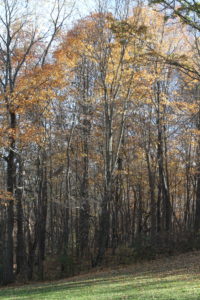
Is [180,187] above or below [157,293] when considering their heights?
above

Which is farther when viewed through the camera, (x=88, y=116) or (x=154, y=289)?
(x=88, y=116)

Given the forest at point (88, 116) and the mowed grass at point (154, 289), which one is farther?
the forest at point (88, 116)

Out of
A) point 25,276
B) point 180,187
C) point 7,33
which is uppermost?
point 7,33

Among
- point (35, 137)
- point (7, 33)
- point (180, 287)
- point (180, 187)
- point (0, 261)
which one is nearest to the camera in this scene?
point (180, 287)

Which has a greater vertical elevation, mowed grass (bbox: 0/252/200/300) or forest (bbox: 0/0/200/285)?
forest (bbox: 0/0/200/285)

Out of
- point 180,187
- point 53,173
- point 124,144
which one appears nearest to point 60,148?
point 53,173

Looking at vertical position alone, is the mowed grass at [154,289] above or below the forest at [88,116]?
below

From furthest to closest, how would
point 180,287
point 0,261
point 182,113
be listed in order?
point 0,261 < point 182,113 < point 180,287

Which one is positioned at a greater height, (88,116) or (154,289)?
(88,116)

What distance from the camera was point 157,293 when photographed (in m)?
8.79

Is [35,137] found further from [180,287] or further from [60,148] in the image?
[180,287]

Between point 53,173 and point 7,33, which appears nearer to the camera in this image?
point 7,33

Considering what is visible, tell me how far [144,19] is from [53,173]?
1112 cm

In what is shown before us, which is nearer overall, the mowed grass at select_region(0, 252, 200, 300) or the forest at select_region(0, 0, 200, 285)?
the mowed grass at select_region(0, 252, 200, 300)
